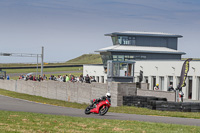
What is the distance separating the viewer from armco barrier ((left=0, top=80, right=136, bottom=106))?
35.2m

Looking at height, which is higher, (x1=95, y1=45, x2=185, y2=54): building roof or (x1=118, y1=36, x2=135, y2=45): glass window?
(x1=118, y1=36, x2=135, y2=45): glass window

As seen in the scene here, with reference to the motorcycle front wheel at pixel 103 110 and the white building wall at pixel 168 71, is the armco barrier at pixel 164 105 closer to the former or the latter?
the motorcycle front wheel at pixel 103 110

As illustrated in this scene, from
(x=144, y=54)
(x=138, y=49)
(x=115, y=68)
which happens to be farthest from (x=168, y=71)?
(x=138, y=49)

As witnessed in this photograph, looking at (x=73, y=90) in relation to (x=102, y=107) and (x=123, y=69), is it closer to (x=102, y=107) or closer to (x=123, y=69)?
(x=123, y=69)

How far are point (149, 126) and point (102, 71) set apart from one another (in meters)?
59.4

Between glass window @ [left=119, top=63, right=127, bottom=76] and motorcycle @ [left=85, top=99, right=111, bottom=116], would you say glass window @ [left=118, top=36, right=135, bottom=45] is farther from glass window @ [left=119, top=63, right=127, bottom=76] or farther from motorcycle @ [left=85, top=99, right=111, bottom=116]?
motorcycle @ [left=85, top=99, right=111, bottom=116]

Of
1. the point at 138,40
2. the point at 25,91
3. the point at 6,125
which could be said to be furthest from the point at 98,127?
the point at 138,40

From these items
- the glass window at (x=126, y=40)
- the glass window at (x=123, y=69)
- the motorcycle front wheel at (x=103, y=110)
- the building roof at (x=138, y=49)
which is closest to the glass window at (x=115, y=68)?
the glass window at (x=123, y=69)

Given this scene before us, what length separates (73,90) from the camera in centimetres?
4731

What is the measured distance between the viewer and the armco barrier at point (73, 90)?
35.2 meters

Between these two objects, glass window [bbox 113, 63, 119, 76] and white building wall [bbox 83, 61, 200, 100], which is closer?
glass window [bbox 113, 63, 119, 76]

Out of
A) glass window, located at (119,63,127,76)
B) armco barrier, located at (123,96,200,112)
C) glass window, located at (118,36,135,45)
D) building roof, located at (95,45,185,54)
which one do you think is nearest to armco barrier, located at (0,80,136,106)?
armco barrier, located at (123,96,200,112)

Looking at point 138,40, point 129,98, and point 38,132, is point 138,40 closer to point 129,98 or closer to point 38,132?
point 129,98

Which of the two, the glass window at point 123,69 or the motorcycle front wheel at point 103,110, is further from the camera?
the glass window at point 123,69
